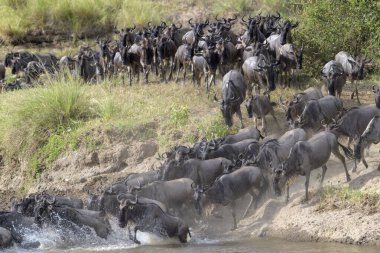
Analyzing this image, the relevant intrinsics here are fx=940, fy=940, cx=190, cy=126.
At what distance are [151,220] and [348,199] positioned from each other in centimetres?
301

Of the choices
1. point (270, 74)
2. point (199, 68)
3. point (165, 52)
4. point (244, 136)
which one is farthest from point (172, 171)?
point (165, 52)

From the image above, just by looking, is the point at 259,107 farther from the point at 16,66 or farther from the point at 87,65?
the point at 16,66

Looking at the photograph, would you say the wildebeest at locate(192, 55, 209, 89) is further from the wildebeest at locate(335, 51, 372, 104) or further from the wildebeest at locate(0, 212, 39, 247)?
the wildebeest at locate(0, 212, 39, 247)

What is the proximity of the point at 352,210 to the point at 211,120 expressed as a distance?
5401 millimetres

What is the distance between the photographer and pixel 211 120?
1884 cm

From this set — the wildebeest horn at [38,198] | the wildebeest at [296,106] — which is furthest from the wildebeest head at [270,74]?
the wildebeest horn at [38,198]

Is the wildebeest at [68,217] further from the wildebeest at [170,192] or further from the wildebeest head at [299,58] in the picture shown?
the wildebeest head at [299,58]

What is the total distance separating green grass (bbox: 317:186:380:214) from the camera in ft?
45.8

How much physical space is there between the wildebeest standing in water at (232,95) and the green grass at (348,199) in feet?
13.4

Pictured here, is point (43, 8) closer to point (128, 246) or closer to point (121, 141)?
point (121, 141)

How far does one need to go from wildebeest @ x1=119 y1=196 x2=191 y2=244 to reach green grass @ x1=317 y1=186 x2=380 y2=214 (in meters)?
2.19

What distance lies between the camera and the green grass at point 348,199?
45.8 feet

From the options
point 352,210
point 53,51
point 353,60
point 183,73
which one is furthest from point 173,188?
point 53,51

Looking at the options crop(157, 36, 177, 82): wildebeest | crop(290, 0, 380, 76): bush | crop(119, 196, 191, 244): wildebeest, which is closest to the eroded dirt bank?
crop(119, 196, 191, 244): wildebeest
